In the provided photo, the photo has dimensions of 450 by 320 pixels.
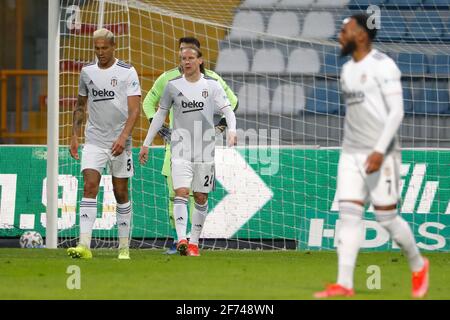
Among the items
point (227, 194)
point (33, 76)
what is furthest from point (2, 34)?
point (227, 194)

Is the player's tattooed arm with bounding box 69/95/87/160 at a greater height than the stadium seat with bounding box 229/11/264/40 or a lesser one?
lesser

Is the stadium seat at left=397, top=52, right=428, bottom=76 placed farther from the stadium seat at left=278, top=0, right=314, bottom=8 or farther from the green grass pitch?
the green grass pitch

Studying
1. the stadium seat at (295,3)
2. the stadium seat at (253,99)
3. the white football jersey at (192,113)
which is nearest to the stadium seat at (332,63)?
the stadium seat at (253,99)

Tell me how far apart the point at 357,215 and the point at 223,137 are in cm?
847

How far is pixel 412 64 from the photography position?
18.9 m

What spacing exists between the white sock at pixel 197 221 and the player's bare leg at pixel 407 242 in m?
4.87

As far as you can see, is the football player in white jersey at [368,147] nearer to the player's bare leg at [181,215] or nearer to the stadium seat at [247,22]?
the player's bare leg at [181,215]

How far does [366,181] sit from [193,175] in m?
4.79

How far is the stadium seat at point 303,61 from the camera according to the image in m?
18.8

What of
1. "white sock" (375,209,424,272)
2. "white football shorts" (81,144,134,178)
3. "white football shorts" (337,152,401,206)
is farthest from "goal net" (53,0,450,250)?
"white football shorts" (337,152,401,206)

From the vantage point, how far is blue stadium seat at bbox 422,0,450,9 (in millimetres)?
19922

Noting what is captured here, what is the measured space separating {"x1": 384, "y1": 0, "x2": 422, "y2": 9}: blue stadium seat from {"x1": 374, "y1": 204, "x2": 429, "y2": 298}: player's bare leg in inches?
465

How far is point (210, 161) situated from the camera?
43.6 ft

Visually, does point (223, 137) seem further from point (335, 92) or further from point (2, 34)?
point (2, 34)
